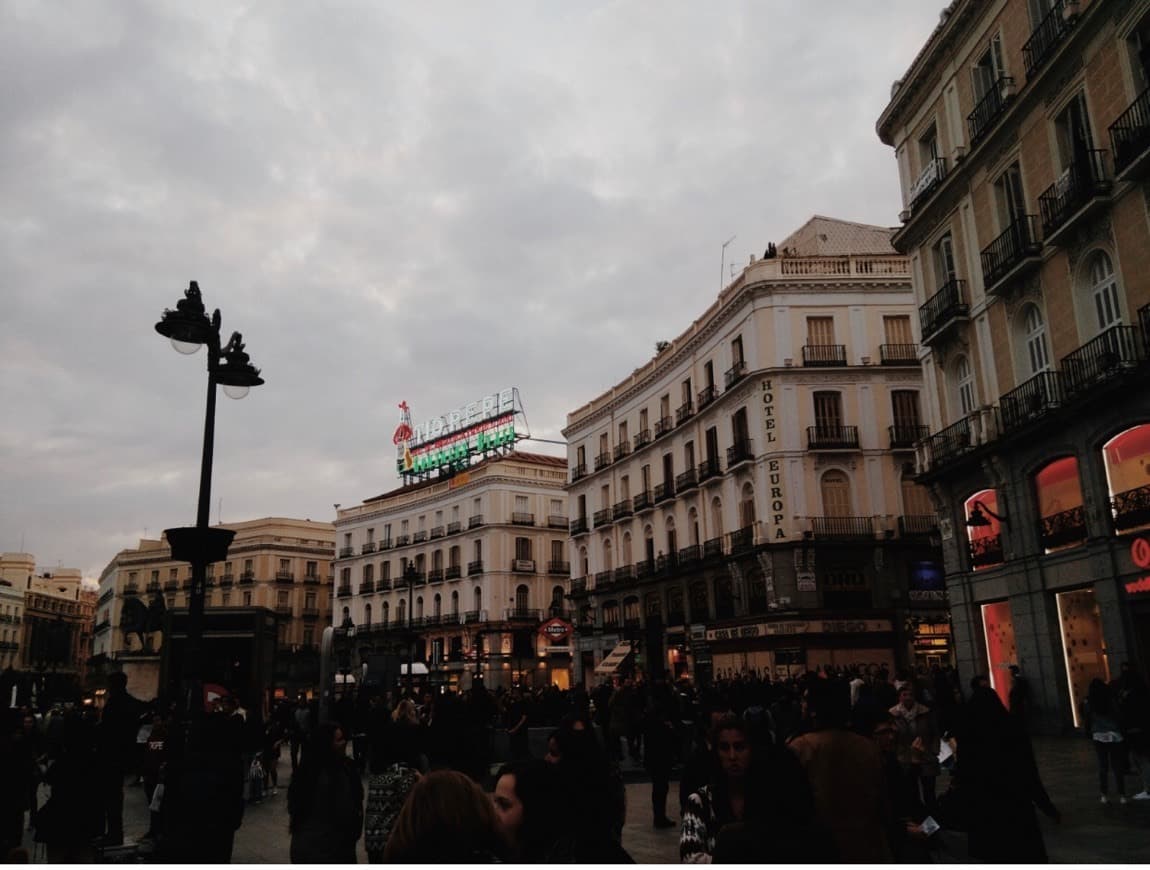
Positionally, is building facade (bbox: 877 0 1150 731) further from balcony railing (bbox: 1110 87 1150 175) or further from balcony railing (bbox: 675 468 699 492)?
balcony railing (bbox: 675 468 699 492)

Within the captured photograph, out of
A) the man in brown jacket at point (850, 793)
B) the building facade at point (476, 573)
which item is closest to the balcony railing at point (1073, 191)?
the man in brown jacket at point (850, 793)

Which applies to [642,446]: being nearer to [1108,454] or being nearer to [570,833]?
[1108,454]

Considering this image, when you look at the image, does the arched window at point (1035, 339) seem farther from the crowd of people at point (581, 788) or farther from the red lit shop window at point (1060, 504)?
the crowd of people at point (581, 788)

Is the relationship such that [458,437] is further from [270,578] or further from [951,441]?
[951,441]

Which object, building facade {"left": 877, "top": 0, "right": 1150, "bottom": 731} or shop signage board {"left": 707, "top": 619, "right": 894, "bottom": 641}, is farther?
shop signage board {"left": 707, "top": 619, "right": 894, "bottom": 641}

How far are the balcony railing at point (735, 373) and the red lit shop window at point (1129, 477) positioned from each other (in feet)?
67.1

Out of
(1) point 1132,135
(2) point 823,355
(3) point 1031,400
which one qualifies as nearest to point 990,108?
(1) point 1132,135

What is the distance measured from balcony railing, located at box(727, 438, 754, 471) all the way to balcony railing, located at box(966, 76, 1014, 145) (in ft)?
55.3

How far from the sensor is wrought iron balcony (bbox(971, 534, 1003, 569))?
74.8 ft

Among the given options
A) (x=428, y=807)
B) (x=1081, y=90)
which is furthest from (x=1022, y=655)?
(x=428, y=807)

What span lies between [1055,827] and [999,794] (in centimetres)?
484

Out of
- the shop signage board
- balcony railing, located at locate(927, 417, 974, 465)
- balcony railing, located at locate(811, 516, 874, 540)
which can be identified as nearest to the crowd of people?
balcony railing, located at locate(927, 417, 974, 465)

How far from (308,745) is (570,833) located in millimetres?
2980

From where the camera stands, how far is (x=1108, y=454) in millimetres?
18734
